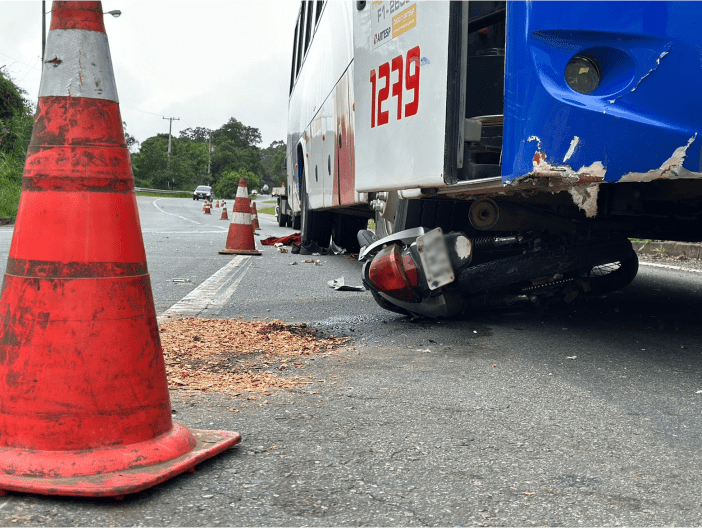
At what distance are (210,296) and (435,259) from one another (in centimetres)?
250

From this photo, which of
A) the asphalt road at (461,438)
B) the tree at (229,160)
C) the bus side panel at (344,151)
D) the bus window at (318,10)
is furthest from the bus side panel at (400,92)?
the tree at (229,160)

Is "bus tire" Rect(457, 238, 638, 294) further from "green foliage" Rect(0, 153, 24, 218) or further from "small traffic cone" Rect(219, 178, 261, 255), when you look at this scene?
"green foliage" Rect(0, 153, 24, 218)

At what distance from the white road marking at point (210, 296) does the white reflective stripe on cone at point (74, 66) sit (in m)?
2.80

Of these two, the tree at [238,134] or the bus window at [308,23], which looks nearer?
the bus window at [308,23]

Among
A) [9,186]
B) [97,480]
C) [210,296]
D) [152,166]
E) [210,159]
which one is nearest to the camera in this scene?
[97,480]

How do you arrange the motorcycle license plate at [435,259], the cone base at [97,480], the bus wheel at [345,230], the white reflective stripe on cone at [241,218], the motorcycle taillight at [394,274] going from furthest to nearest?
the bus wheel at [345,230]
the white reflective stripe on cone at [241,218]
the motorcycle taillight at [394,274]
the motorcycle license plate at [435,259]
the cone base at [97,480]

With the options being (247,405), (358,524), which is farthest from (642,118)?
(358,524)

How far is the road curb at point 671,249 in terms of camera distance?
10.1m

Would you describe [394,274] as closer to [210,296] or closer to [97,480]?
[210,296]

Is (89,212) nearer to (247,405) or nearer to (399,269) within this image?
(247,405)

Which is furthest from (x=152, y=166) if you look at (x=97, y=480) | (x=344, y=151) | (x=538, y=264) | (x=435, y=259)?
(x=97, y=480)

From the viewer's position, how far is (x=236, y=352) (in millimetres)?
3996

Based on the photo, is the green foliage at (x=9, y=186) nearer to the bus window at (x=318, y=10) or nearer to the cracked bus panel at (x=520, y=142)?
the bus window at (x=318, y=10)

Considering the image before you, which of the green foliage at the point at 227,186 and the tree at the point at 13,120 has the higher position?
the tree at the point at 13,120
